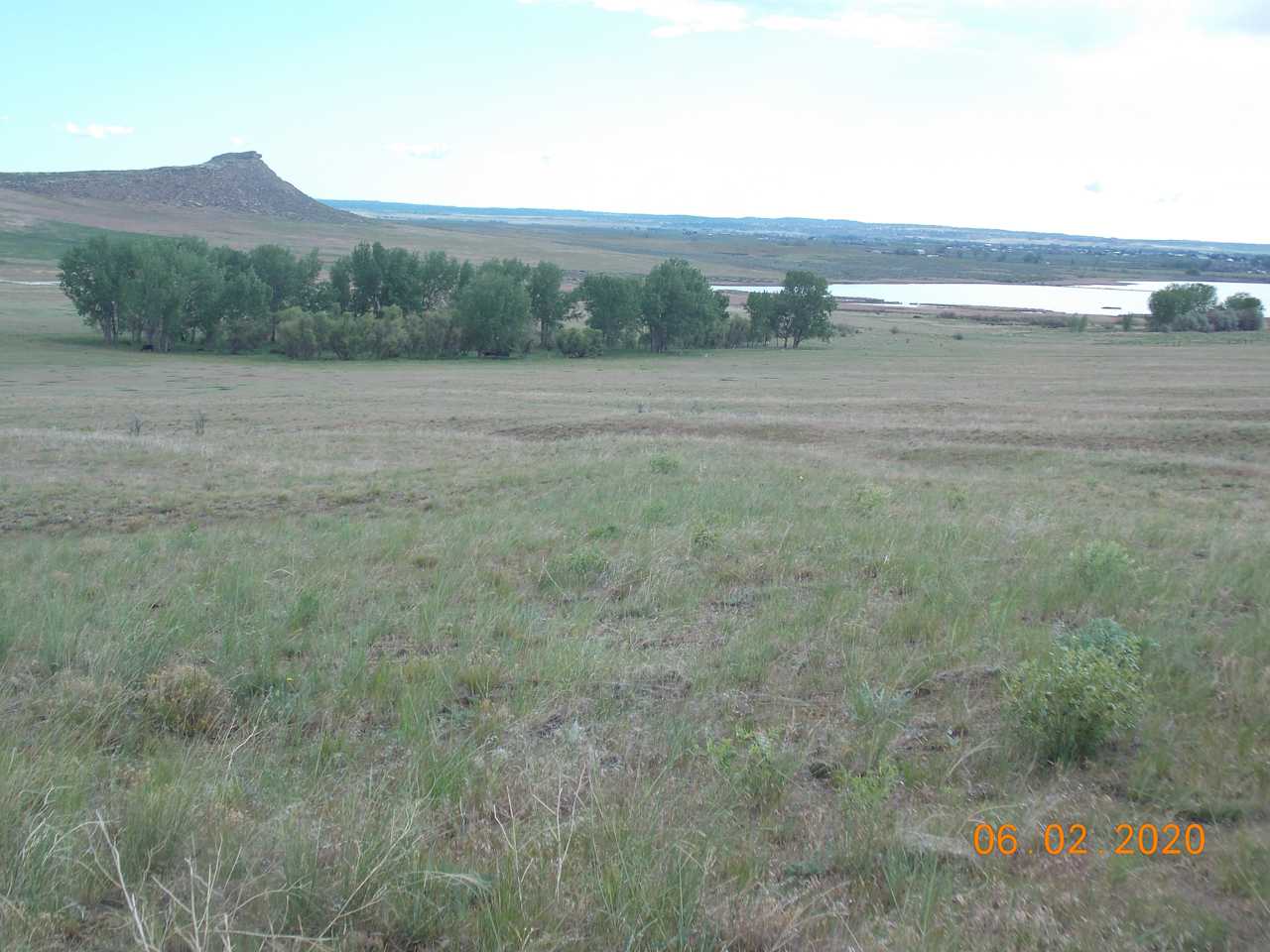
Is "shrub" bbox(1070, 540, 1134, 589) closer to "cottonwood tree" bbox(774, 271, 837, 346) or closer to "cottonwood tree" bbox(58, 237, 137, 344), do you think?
"cottonwood tree" bbox(58, 237, 137, 344)

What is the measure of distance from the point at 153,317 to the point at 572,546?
79487 millimetres

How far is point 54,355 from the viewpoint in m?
67.8

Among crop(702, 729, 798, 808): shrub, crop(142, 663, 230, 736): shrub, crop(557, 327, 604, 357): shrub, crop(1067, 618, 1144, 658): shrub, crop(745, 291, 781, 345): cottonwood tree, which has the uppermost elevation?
crop(1067, 618, 1144, 658): shrub

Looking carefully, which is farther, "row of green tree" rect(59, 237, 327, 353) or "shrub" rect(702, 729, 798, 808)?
"row of green tree" rect(59, 237, 327, 353)

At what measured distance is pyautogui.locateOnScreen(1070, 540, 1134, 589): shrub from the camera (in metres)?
7.69

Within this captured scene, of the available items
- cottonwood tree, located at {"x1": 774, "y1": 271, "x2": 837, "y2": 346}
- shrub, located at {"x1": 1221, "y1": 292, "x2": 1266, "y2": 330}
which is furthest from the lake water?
cottonwood tree, located at {"x1": 774, "y1": 271, "x2": 837, "y2": 346}

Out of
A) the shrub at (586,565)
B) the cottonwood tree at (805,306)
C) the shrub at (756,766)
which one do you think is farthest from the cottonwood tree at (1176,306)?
the shrub at (756,766)

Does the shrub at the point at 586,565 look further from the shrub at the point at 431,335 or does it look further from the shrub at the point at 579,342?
the shrub at the point at 579,342

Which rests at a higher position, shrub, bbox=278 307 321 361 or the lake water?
the lake water

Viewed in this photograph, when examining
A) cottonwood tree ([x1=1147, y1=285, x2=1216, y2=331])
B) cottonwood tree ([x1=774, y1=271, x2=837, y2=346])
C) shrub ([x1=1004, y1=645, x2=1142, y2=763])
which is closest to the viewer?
shrub ([x1=1004, y1=645, x2=1142, y2=763])

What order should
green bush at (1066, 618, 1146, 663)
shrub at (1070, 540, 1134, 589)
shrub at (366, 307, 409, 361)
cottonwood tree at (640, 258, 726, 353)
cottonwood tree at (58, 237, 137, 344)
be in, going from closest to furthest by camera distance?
green bush at (1066, 618, 1146, 663)
shrub at (1070, 540, 1134, 589)
cottonwood tree at (58, 237, 137, 344)
shrub at (366, 307, 409, 361)
cottonwood tree at (640, 258, 726, 353)

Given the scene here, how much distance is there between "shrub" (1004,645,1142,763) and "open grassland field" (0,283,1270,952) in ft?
0.32

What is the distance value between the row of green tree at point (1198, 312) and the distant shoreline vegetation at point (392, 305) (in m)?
36.4

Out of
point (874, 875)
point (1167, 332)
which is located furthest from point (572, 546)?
point (1167, 332)
